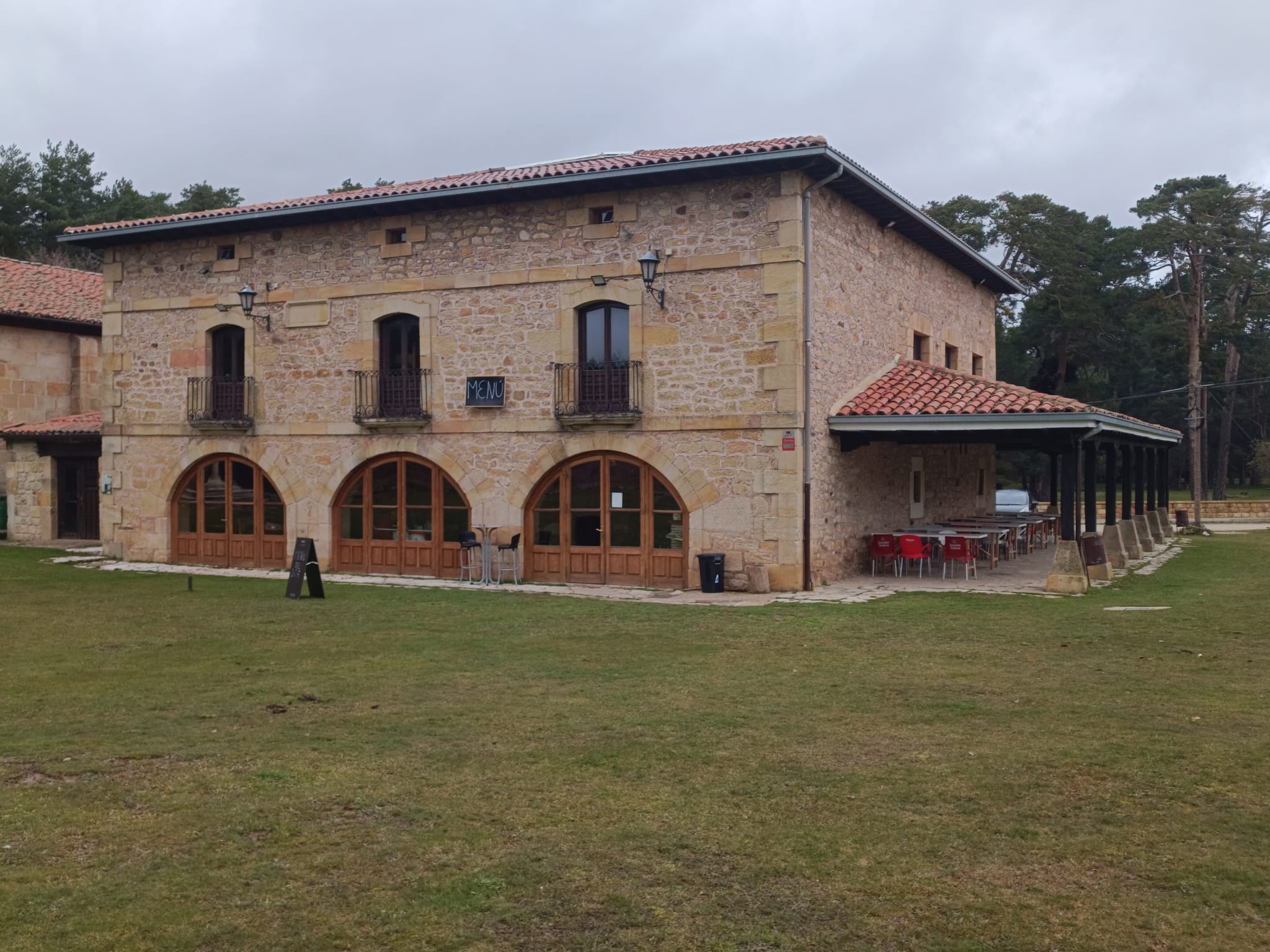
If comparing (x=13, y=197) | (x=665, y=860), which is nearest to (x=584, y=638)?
(x=665, y=860)

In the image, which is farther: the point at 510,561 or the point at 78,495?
the point at 78,495

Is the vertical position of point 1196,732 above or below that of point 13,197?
below

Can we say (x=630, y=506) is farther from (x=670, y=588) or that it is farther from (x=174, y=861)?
(x=174, y=861)

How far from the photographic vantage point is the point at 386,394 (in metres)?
16.4

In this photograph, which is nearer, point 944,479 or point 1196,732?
point 1196,732

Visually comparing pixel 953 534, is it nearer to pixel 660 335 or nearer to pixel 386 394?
pixel 660 335

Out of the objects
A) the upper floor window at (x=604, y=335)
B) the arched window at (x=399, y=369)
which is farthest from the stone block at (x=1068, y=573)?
the arched window at (x=399, y=369)

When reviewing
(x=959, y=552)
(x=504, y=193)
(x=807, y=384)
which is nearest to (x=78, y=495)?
(x=504, y=193)

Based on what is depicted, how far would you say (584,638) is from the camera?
10297 mm

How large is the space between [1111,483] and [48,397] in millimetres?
21573

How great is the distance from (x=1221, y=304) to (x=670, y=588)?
40.9 meters

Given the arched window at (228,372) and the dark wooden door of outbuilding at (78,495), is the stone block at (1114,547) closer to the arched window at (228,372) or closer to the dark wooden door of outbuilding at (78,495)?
the arched window at (228,372)

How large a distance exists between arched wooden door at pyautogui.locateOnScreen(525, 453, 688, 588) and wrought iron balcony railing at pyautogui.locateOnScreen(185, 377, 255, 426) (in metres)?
5.01

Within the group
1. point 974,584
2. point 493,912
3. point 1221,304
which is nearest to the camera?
point 493,912
